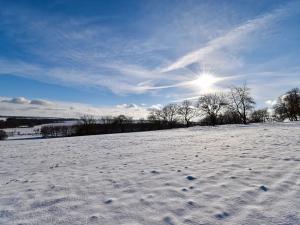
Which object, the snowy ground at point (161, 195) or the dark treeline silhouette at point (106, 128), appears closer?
the snowy ground at point (161, 195)

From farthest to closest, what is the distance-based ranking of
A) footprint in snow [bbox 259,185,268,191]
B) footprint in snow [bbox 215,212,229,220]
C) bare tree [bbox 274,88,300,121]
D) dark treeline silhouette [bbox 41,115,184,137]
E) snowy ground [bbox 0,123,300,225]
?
dark treeline silhouette [bbox 41,115,184,137], bare tree [bbox 274,88,300,121], footprint in snow [bbox 259,185,268,191], snowy ground [bbox 0,123,300,225], footprint in snow [bbox 215,212,229,220]

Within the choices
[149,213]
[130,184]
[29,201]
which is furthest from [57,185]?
[149,213]

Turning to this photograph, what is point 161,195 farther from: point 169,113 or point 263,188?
point 169,113

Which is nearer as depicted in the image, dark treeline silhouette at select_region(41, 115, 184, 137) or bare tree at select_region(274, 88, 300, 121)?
bare tree at select_region(274, 88, 300, 121)

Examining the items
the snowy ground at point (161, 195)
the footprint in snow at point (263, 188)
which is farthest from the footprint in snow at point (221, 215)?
the footprint in snow at point (263, 188)

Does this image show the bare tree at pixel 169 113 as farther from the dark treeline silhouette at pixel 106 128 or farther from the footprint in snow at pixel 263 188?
the footprint in snow at pixel 263 188

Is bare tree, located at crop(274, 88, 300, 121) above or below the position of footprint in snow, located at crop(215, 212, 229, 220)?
above

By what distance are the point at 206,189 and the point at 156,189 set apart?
3.93ft

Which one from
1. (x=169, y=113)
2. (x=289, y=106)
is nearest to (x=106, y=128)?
(x=169, y=113)

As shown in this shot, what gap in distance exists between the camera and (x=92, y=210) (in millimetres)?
4371

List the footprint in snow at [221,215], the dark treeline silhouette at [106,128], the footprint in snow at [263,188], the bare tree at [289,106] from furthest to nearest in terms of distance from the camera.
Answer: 1. the dark treeline silhouette at [106,128]
2. the bare tree at [289,106]
3. the footprint in snow at [263,188]
4. the footprint in snow at [221,215]

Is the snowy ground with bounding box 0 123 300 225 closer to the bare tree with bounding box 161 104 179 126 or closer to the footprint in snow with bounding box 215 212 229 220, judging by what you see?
the footprint in snow with bounding box 215 212 229 220

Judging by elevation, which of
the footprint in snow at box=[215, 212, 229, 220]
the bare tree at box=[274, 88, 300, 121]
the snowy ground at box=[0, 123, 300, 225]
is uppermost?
the bare tree at box=[274, 88, 300, 121]

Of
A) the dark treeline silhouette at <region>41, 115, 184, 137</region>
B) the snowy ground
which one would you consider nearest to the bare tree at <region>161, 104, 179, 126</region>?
the dark treeline silhouette at <region>41, 115, 184, 137</region>
